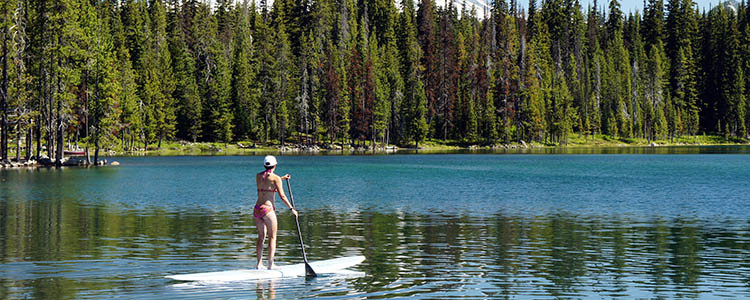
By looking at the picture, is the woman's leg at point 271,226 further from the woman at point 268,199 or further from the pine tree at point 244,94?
the pine tree at point 244,94

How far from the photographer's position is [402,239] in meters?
26.6

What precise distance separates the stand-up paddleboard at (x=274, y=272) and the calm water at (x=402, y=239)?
0.27m

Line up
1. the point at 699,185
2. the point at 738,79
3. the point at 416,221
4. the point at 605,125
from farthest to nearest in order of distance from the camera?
the point at 738,79 < the point at 605,125 < the point at 699,185 < the point at 416,221

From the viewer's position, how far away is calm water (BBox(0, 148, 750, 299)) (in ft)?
57.6

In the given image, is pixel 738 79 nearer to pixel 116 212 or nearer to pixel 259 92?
pixel 259 92

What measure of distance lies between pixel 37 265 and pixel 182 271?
399cm

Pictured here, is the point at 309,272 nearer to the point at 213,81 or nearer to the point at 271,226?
the point at 271,226

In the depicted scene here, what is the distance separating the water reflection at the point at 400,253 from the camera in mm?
17375

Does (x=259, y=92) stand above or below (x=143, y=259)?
above

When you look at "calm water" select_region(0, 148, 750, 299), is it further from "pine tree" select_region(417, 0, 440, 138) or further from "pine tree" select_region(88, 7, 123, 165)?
"pine tree" select_region(417, 0, 440, 138)

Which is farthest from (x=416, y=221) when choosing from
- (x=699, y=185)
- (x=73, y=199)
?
(x=699, y=185)

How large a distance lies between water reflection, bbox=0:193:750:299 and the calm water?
57mm

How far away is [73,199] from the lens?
43156mm

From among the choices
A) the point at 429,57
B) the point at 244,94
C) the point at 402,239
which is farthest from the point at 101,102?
the point at 429,57
